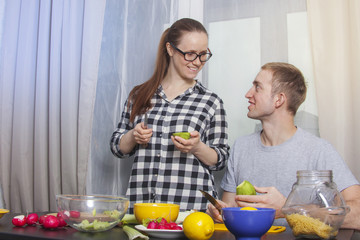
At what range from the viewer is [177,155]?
182 centimetres

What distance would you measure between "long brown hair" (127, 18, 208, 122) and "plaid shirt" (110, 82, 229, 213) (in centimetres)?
4

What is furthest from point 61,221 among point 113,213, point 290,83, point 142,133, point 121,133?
point 290,83

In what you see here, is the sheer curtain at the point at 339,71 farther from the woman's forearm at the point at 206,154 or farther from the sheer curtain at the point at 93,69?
the woman's forearm at the point at 206,154

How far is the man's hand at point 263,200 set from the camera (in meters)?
1.17

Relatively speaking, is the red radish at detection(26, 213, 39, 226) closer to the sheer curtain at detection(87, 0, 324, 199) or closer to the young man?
the young man

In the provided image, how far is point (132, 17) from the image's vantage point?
7.61ft

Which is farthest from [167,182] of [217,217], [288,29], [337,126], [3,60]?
[3,60]

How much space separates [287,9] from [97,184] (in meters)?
1.31

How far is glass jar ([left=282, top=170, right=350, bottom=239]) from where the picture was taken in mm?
982

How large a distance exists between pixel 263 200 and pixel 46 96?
1.48 metres

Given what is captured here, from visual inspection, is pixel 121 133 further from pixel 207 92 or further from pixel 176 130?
pixel 207 92

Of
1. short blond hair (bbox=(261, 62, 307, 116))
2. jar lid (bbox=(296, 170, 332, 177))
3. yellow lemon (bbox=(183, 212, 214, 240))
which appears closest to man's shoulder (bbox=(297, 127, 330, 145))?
short blond hair (bbox=(261, 62, 307, 116))

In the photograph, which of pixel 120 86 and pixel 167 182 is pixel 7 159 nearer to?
pixel 120 86

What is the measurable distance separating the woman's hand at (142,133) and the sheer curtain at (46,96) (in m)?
0.52
